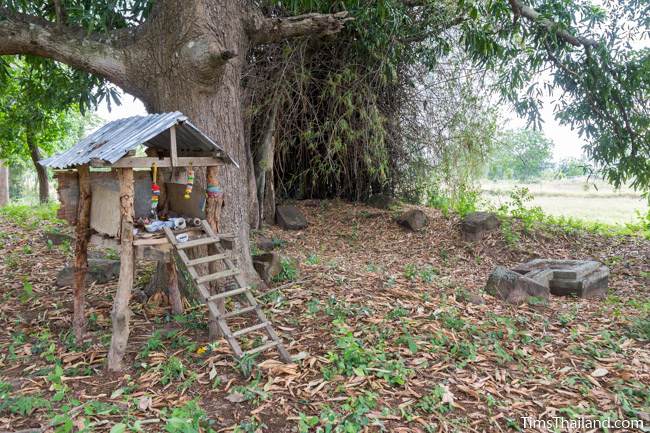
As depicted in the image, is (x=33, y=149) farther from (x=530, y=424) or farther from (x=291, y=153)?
(x=530, y=424)

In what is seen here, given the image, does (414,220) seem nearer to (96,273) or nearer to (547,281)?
(547,281)

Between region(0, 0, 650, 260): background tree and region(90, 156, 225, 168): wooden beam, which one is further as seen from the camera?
region(0, 0, 650, 260): background tree

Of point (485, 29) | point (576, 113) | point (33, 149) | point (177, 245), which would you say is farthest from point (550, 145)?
point (33, 149)

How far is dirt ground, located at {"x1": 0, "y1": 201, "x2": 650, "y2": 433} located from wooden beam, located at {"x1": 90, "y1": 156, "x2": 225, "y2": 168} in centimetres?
143

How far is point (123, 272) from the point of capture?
3635 mm

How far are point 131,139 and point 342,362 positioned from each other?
223cm

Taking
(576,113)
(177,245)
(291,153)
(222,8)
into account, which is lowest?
(177,245)

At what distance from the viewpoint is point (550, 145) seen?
1269 centimetres

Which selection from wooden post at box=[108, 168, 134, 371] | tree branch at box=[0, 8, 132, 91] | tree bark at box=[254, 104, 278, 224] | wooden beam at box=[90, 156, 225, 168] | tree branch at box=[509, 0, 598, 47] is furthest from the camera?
tree bark at box=[254, 104, 278, 224]

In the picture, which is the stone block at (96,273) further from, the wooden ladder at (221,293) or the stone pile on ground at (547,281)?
the stone pile on ground at (547,281)

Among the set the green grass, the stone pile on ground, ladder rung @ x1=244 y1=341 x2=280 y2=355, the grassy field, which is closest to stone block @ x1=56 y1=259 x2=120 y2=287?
ladder rung @ x1=244 y1=341 x2=280 y2=355

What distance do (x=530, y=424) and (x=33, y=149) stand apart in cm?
1186

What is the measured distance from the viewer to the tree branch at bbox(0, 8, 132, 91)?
467cm

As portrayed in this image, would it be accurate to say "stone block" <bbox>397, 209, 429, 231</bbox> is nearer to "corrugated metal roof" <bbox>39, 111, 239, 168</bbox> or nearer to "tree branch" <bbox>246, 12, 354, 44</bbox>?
"tree branch" <bbox>246, 12, 354, 44</bbox>
